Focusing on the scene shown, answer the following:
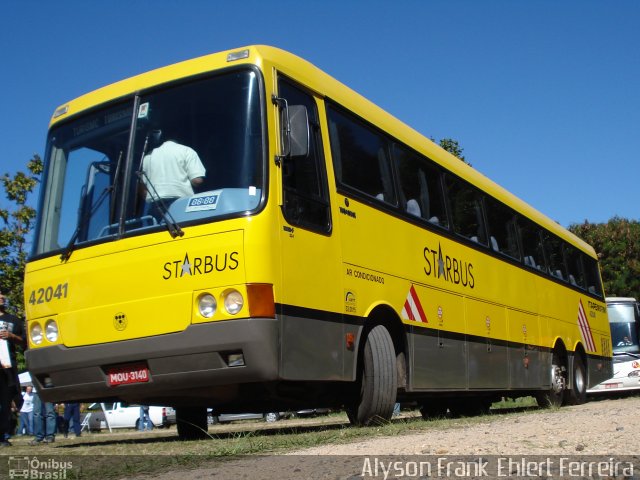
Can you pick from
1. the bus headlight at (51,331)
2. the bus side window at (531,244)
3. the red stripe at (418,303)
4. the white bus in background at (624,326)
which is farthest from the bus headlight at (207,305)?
the white bus in background at (624,326)

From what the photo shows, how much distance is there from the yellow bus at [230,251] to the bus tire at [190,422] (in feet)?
0.06

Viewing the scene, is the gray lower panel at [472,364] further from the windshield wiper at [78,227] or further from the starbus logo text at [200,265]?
the windshield wiper at [78,227]

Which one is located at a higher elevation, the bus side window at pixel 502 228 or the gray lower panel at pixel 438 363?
the bus side window at pixel 502 228

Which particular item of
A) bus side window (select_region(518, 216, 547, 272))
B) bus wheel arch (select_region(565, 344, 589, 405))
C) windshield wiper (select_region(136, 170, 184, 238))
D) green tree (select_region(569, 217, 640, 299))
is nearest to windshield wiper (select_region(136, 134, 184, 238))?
windshield wiper (select_region(136, 170, 184, 238))

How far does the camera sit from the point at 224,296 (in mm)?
6918

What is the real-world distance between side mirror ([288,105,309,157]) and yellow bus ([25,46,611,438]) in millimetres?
17

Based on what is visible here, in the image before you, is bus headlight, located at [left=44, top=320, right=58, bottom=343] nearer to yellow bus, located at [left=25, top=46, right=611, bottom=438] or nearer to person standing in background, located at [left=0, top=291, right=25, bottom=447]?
yellow bus, located at [left=25, top=46, right=611, bottom=438]

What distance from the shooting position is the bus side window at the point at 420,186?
32.9 feet

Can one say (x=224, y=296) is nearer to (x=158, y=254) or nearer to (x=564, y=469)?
(x=158, y=254)

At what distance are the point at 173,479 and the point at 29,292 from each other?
3.53 metres

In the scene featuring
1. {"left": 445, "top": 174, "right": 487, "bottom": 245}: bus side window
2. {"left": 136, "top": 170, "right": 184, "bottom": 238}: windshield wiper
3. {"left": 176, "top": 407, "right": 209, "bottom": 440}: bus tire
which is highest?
{"left": 445, "top": 174, "right": 487, "bottom": 245}: bus side window

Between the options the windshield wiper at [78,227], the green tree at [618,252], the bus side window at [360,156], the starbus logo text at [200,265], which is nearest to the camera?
the starbus logo text at [200,265]

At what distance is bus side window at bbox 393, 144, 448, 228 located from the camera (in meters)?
10.0

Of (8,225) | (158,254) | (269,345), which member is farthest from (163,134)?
(8,225)
